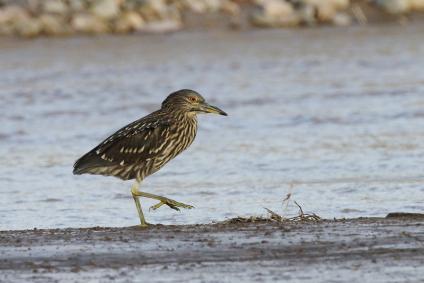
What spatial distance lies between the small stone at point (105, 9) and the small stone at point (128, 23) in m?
0.22

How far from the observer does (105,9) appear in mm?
28812

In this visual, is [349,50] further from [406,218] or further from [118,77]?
[406,218]

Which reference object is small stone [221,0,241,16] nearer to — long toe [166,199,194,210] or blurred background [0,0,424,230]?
blurred background [0,0,424,230]

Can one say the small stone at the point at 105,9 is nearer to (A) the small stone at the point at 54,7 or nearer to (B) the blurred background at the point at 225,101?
(B) the blurred background at the point at 225,101

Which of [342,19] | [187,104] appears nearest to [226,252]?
[187,104]

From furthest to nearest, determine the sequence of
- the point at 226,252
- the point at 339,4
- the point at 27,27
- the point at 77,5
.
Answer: the point at 77,5, the point at 339,4, the point at 27,27, the point at 226,252

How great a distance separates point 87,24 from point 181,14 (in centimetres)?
200

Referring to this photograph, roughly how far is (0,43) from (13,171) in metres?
12.5

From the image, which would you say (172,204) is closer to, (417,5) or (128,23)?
(128,23)

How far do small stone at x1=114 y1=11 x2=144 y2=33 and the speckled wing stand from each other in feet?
55.5

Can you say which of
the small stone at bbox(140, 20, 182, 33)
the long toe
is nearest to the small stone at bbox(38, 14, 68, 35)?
the small stone at bbox(140, 20, 182, 33)

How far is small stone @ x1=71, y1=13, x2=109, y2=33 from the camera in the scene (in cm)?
2802

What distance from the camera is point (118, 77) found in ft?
73.5

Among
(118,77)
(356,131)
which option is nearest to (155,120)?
(356,131)
